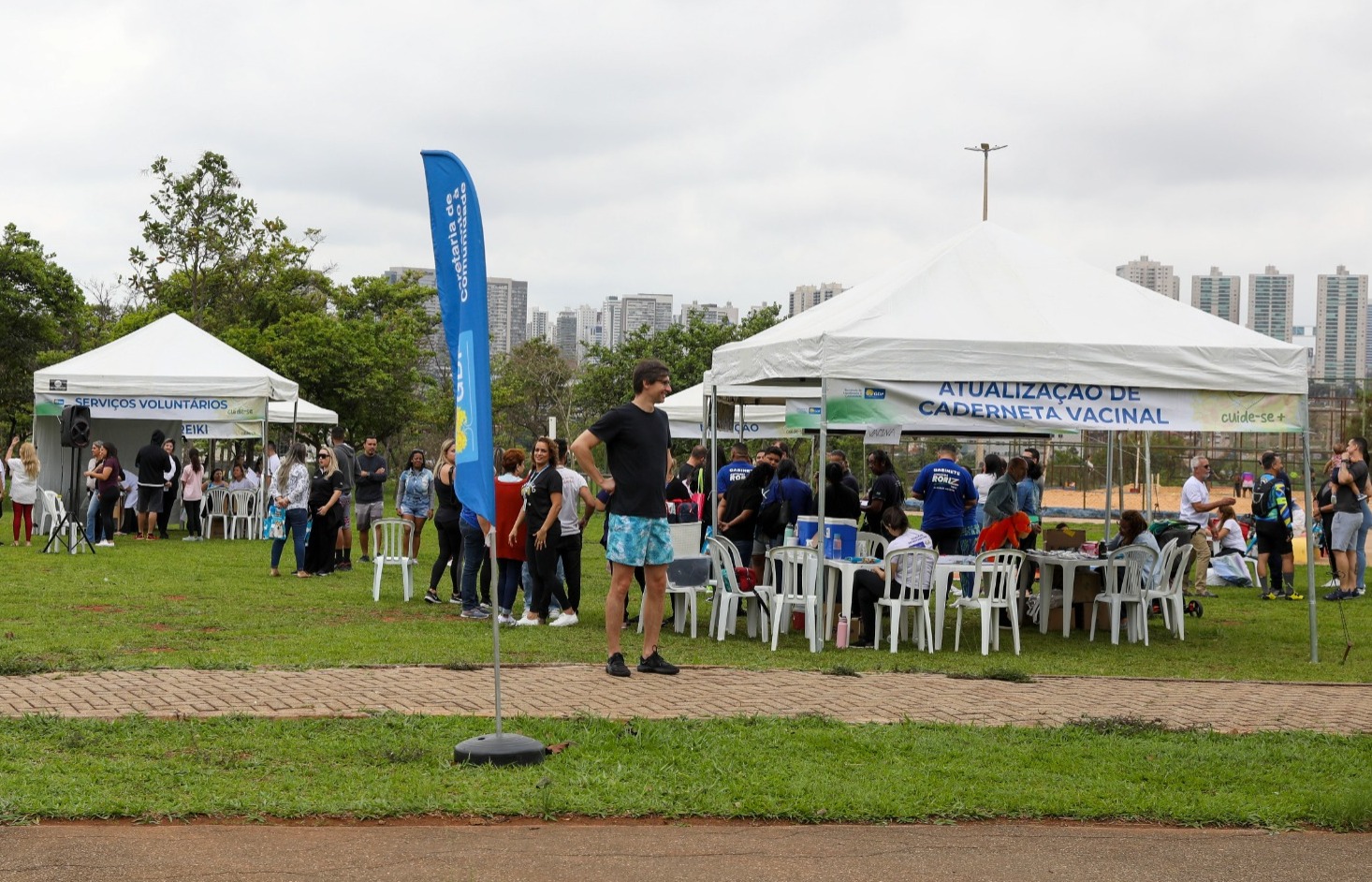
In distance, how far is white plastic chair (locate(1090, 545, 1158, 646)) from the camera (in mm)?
12734

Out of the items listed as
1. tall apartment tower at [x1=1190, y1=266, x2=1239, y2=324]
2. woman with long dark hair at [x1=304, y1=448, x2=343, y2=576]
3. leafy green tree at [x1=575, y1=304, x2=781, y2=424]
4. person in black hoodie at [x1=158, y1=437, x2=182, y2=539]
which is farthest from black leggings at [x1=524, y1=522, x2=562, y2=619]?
tall apartment tower at [x1=1190, y1=266, x2=1239, y2=324]

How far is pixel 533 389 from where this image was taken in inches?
2201

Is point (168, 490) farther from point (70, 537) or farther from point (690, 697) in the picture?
point (690, 697)

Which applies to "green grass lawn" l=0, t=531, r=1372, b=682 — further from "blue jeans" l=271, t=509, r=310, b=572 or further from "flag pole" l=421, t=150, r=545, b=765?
"flag pole" l=421, t=150, r=545, b=765

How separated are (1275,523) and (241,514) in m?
16.5

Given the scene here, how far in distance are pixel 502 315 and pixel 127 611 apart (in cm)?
13732

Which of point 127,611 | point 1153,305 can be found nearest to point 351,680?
point 127,611

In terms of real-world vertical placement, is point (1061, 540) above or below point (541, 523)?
below

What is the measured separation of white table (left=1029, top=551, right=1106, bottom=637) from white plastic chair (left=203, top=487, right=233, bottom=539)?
619 inches

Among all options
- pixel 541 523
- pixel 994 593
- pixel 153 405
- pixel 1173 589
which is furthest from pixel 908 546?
pixel 153 405

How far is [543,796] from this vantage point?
6.05 m

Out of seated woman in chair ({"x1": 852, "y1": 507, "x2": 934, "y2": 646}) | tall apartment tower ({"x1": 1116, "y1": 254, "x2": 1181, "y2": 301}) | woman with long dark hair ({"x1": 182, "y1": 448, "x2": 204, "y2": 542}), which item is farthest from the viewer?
tall apartment tower ({"x1": 1116, "y1": 254, "x2": 1181, "y2": 301})

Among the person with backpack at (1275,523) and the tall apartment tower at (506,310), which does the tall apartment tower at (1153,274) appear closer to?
the tall apartment tower at (506,310)

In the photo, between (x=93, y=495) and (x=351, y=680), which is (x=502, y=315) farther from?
(x=351, y=680)
